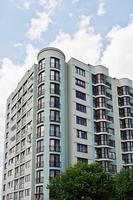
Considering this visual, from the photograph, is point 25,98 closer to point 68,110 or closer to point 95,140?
point 68,110

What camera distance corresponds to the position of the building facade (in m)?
54.2

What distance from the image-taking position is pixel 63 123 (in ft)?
186

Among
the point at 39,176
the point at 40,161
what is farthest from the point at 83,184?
the point at 40,161

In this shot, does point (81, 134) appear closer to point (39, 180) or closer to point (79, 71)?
point (39, 180)

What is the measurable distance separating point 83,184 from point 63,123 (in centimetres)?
1700

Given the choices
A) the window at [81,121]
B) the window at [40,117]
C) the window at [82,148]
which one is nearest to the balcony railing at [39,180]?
the window at [82,148]

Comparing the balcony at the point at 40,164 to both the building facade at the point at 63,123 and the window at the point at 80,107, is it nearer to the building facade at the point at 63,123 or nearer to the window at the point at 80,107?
the building facade at the point at 63,123

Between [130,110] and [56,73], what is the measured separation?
67.5ft

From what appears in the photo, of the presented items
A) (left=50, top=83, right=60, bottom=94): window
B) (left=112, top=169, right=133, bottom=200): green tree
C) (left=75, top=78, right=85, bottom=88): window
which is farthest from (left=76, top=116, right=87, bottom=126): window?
(left=112, top=169, right=133, bottom=200): green tree

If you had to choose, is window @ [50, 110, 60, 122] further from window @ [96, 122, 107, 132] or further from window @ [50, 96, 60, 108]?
window @ [96, 122, 107, 132]

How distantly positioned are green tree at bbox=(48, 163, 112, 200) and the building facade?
27.4 feet

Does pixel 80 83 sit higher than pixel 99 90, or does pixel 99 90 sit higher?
pixel 80 83

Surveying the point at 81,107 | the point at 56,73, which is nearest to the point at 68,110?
the point at 81,107

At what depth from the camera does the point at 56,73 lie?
59.3 metres
